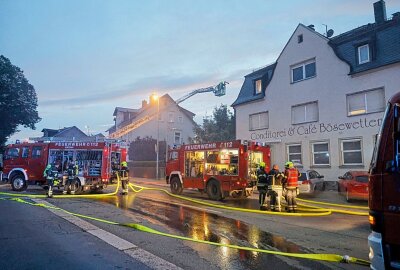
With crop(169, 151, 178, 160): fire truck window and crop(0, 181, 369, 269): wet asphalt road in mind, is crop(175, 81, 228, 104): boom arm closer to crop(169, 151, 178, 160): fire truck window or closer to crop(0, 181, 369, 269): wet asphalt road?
crop(169, 151, 178, 160): fire truck window

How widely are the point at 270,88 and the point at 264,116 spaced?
209 cm

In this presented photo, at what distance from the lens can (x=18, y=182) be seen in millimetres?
16797

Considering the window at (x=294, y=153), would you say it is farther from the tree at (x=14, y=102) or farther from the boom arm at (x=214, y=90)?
the tree at (x=14, y=102)

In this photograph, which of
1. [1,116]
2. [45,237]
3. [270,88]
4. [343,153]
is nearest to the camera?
[45,237]

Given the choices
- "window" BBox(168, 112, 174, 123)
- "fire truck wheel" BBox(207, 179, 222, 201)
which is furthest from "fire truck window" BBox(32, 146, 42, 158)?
"window" BBox(168, 112, 174, 123)

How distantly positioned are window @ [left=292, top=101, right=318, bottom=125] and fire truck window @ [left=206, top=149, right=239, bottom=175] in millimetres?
9303

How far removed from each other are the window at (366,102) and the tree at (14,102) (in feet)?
109

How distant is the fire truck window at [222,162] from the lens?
531 inches

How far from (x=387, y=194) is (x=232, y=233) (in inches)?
181

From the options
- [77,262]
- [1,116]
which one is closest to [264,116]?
[77,262]

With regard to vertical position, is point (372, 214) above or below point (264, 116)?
below

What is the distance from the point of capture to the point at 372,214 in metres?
3.38

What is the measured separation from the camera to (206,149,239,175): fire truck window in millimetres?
13492

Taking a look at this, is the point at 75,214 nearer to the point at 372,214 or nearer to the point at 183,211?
the point at 183,211
